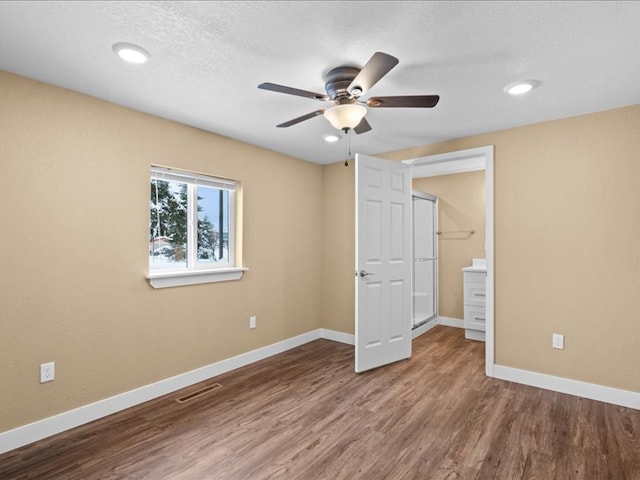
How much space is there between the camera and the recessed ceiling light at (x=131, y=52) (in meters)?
1.77

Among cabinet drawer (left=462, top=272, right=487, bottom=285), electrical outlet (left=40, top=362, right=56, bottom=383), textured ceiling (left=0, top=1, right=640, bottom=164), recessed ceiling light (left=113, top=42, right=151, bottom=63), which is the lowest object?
electrical outlet (left=40, top=362, right=56, bottom=383)

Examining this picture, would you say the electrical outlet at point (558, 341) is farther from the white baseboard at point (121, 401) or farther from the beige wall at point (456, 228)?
the white baseboard at point (121, 401)

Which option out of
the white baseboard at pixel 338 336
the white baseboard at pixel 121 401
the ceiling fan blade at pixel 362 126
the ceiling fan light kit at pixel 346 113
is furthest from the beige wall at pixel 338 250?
the ceiling fan light kit at pixel 346 113

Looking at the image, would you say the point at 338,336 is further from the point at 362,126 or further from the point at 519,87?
the point at 519,87

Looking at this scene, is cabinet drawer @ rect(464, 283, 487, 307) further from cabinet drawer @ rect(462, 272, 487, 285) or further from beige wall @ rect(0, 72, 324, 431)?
beige wall @ rect(0, 72, 324, 431)

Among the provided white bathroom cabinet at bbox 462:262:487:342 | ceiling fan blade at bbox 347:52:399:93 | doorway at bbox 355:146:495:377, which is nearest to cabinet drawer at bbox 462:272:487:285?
white bathroom cabinet at bbox 462:262:487:342

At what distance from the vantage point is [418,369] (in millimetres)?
3355

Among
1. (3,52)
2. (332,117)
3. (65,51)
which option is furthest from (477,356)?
(3,52)

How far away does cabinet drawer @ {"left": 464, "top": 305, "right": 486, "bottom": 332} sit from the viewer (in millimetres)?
4277

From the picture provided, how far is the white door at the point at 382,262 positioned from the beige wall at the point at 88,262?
1263mm

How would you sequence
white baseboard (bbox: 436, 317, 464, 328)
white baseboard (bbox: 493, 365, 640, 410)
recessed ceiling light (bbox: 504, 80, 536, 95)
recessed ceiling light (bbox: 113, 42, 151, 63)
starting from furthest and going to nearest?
white baseboard (bbox: 436, 317, 464, 328) < white baseboard (bbox: 493, 365, 640, 410) < recessed ceiling light (bbox: 504, 80, 536, 95) < recessed ceiling light (bbox: 113, 42, 151, 63)

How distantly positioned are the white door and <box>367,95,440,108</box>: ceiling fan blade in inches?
50.2

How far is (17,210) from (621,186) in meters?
4.33

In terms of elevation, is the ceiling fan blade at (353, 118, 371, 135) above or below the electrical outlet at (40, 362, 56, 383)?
above
